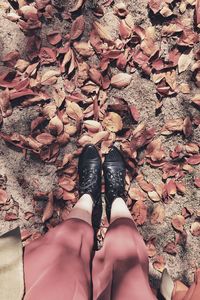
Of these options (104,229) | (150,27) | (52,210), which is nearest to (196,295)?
(104,229)

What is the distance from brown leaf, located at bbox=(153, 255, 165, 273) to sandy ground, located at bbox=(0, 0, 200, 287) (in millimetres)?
26

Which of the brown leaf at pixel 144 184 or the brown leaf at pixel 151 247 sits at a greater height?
the brown leaf at pixel 144 184

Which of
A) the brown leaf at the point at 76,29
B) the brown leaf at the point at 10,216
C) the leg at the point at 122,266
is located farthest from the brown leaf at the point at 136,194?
the brown leaf at the point at 76,29

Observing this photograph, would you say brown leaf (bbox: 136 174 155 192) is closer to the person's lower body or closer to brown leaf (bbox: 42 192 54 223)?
the person's lower body

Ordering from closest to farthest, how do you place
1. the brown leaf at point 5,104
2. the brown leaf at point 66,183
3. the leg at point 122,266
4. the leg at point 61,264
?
the leg at point 61,264
the leg at point 122,266
the brown leaf at point 5,104
the brown leaf at point 66,183

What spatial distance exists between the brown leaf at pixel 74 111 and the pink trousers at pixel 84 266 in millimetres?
627

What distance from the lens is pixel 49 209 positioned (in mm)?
2457

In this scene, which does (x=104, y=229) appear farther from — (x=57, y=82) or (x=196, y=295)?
(x=57, y=82)

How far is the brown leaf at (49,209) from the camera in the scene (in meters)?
2.46

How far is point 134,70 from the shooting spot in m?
2.47

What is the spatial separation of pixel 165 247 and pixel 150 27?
1.34 metres

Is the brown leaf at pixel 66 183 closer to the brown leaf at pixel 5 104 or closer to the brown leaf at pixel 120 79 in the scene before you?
the brown leaf at pixel 5 104

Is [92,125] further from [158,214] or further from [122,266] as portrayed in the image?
[122,266]

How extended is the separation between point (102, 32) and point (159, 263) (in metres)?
1.44
